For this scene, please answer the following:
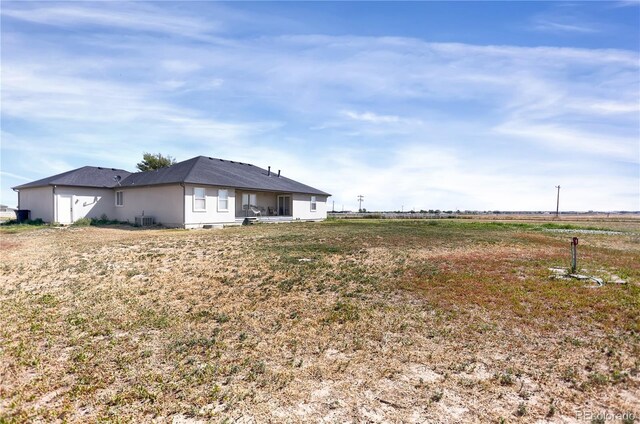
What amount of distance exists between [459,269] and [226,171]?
74.1 feet

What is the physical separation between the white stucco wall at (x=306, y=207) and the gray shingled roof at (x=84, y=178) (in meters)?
14.0

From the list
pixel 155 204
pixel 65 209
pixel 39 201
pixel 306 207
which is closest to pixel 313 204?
pixel 306 207

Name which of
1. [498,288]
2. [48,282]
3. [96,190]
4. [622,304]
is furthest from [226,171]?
[622,304]

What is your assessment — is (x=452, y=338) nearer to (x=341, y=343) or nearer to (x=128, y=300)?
(x=341, y=343)

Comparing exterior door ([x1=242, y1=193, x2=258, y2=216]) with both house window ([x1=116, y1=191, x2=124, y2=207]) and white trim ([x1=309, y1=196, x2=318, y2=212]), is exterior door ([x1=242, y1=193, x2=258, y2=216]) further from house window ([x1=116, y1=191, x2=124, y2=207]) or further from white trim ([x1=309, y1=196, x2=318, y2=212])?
house window ([x1=116, y1=191, x2=124, y2=207])

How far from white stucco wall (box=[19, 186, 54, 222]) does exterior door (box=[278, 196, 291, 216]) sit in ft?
53.2

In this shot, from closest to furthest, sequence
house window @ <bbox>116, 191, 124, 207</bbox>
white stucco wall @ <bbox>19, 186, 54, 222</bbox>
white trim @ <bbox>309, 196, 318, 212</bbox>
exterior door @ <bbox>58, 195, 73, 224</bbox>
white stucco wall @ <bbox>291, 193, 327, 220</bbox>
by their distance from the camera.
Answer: exterior door @ <bbox>58, 195, 73, 224</bbox>
white stucco wall @ <bbox>19, 186, 54, 222</bbox>
house window @ <bbox>116, 191, 124, 207</bbox>
white stucco wall @ <bbox>291, 193, 327, 220</bbox>
white trim @ <bbox>309, 196, 318, 212</bbox>

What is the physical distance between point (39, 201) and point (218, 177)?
1321 centimetres

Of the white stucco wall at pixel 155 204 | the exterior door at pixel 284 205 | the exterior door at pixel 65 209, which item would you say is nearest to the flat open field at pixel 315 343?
the white stucco wall at pixel 155 204

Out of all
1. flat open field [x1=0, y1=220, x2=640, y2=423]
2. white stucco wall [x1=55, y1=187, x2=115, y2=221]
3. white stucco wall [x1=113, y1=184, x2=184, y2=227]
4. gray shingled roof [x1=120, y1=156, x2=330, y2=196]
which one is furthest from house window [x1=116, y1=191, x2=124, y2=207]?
flat open field [x1=0, y1=220, x2=640, y2=423]

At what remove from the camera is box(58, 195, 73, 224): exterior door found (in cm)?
2579

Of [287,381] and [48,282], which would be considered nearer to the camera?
[287,381]

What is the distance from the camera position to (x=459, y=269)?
9.80 meters

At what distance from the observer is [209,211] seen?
975 inches
